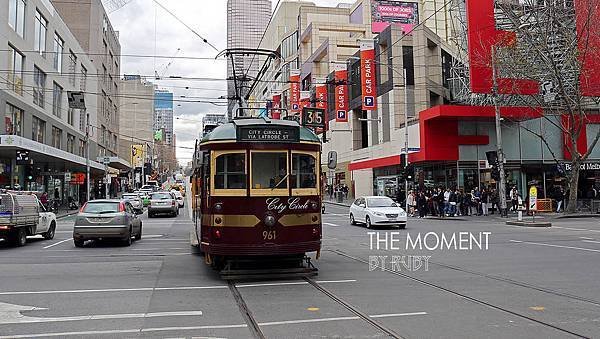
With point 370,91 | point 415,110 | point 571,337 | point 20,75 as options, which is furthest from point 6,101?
point 571,337

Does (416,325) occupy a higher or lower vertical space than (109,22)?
lower

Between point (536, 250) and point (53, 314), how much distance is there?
1312cm

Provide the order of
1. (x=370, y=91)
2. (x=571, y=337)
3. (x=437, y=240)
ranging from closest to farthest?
(x=571, y=337), (x=437, y=240), (x=370, y=91)

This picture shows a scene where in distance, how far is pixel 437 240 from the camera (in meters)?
19.6

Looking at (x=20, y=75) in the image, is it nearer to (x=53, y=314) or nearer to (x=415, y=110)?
(x=415, y=110)

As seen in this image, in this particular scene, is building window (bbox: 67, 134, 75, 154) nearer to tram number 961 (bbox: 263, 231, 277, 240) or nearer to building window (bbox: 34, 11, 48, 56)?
building window (bbox: 34, 11, 48, 56)

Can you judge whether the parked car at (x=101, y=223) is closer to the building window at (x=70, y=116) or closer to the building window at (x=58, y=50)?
the building window at (x=58, y=50)

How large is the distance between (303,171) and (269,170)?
0.72 metres

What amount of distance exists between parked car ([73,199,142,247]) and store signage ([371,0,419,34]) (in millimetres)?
66281

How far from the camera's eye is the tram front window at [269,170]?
10.8 metres

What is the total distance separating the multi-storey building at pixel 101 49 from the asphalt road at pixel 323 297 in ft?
165

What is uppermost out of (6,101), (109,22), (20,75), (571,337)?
(109,22)

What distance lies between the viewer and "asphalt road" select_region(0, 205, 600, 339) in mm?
7117

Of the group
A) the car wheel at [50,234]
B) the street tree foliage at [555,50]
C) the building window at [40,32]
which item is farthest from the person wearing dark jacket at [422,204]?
the building window at [40,32]
